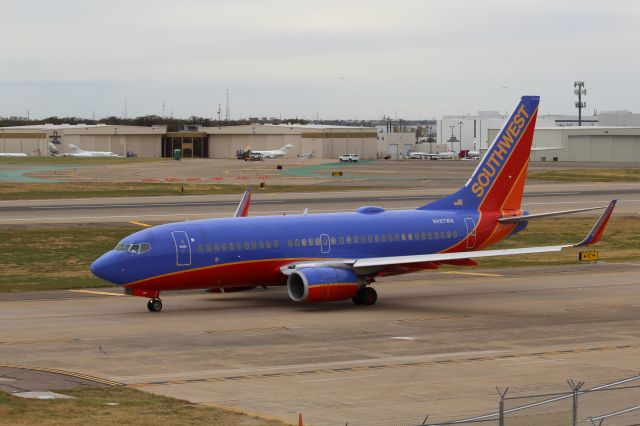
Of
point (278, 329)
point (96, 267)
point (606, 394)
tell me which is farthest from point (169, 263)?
point (606, 394)

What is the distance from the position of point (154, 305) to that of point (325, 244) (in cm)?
818

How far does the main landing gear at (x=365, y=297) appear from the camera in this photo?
49594 mm

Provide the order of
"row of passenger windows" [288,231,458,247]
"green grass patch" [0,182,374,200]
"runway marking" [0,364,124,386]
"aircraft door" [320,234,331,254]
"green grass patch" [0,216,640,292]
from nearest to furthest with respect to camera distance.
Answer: "runway marking" [0,364,124,386] → "row of passenger windows" [288,231,458,247] → "aircraft door" [320,234,331,254] → "green grass patch" [0,216,640,292] → "green grass patch" [0,182,374,200]

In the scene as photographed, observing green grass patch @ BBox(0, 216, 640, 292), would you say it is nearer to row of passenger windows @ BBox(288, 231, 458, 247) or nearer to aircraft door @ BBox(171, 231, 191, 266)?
aircraft door @ BBox(171, 231, 191, 266)

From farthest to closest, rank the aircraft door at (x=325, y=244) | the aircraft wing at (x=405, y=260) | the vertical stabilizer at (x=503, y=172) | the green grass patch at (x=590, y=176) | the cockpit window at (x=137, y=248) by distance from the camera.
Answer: the green grass patch at (x=590, y=176) → the vertical stabilizer at (x=503, y=172) → the aircraft door at (x=325, y=244) → the aircraft wing at (x=405, y=260) → the cockpit window at (x=137, y=248)

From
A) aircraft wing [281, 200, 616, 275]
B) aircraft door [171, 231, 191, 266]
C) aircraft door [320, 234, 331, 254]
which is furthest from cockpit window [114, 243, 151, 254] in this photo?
aircraft door [320, 234, 331, 254]

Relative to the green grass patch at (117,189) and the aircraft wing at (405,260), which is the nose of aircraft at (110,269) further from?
the green grass patch at (117,189)

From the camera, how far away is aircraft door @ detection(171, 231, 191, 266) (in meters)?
46.8

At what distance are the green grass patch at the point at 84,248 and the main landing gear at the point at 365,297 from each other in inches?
577

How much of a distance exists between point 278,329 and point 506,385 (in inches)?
497

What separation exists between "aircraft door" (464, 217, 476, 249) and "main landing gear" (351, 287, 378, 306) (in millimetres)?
6815

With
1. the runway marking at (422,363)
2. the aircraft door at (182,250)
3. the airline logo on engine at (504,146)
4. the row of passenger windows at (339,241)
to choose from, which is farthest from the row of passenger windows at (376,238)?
the runway marking at (422,363)

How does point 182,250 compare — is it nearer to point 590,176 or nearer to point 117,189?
point 117,189

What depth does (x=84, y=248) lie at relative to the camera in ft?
232
